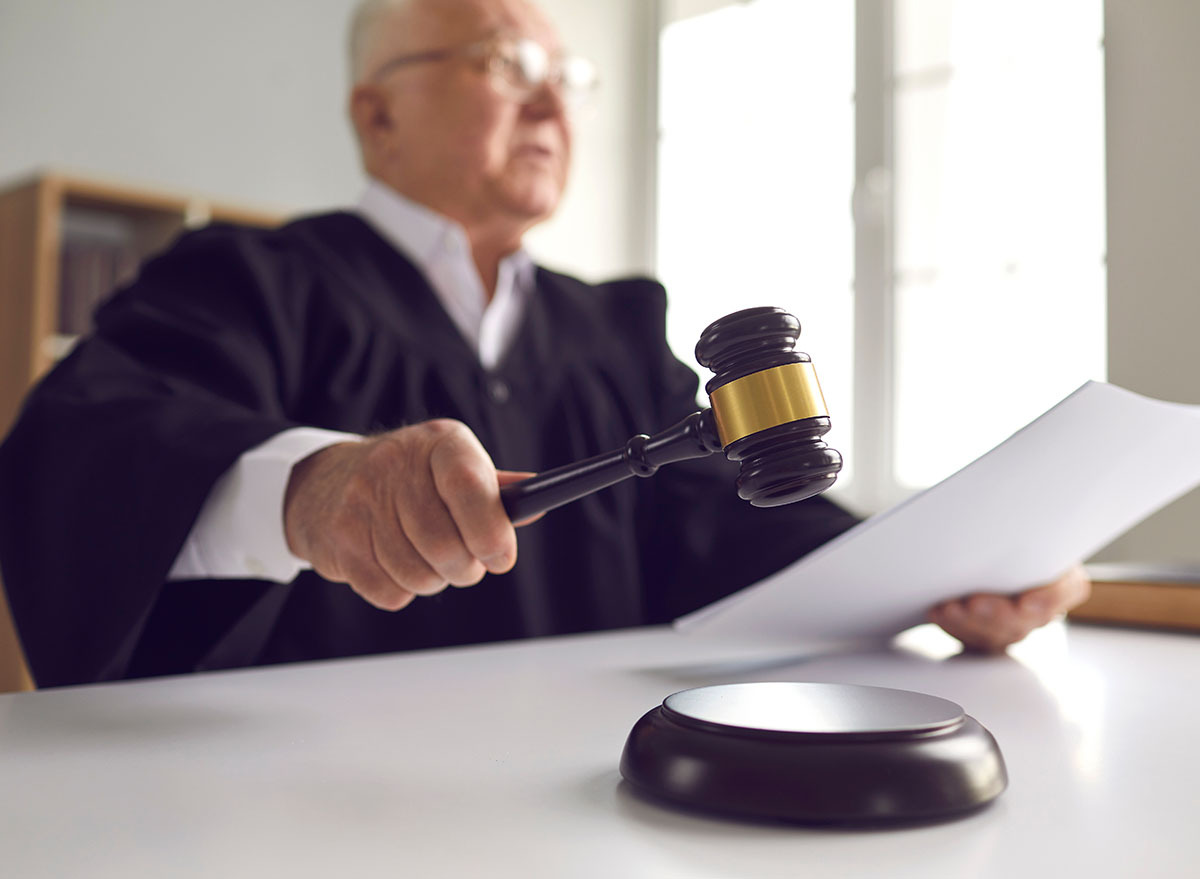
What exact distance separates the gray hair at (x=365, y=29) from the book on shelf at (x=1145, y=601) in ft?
5.27

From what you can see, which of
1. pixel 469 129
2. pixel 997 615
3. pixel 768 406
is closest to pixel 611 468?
pixel 768 406

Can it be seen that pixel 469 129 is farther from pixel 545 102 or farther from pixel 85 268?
pixel 85 268

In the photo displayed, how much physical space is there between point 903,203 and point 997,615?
3384 millimetres

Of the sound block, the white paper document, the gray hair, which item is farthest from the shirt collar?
the sound block

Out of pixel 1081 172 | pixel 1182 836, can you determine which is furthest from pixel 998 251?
pixel 1182 836

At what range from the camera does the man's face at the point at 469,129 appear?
1.92 m

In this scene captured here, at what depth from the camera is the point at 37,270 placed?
3457 millimetres

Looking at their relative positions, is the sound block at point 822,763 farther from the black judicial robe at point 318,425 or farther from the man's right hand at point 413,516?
the black judicial robe at point 318,425

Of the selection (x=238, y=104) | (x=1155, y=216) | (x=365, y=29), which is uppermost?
(x=238, y=104)

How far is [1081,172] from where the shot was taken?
353 cm

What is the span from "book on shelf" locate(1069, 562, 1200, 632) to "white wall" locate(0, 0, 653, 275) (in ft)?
12.7

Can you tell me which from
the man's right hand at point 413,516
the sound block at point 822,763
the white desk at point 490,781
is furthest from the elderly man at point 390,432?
the sound block at point 822,763

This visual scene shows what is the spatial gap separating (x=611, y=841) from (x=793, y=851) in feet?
0.27

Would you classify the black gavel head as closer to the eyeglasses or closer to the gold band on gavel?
the gold band on gavel
